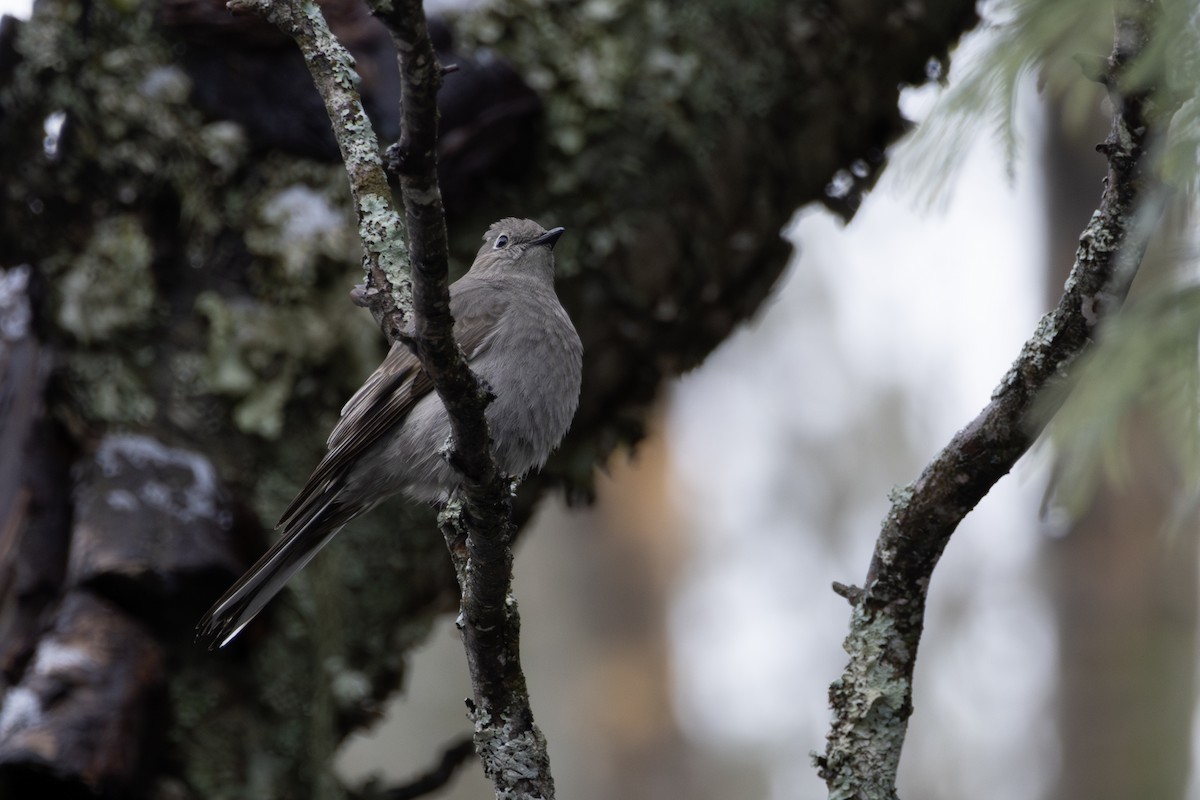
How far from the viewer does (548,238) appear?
4.17m

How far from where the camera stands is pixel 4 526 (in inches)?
152

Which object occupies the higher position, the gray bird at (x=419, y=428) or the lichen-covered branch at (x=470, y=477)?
the gray bird at (x=419, y=428)

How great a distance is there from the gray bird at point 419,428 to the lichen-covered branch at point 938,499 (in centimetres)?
135

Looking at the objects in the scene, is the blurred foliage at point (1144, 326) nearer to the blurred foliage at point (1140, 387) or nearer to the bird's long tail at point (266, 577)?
the blurred foliage at point (1140, 387)

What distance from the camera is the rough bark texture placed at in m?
3.91

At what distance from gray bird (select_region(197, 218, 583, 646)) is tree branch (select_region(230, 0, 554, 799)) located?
0.89 m

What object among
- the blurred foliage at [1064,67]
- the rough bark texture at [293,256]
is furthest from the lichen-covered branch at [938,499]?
the rough bark texture at [293,256]

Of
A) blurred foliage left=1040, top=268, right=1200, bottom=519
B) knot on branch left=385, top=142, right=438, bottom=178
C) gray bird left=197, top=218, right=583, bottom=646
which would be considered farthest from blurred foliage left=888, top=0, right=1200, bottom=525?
gray bird left=197, top=218, right=583, bottom=646

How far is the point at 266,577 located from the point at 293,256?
1.23 metres

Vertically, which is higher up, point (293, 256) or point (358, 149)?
point (293, 256)

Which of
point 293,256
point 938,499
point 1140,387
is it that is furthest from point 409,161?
point 293,256

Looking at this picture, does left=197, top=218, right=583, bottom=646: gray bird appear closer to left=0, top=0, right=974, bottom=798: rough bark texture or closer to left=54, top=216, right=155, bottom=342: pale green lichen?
left=0, top=0, right=974, bottom=798: rough bark texture

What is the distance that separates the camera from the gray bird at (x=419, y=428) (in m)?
3.53

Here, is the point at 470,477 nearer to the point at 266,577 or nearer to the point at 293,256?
the point at 266,577
